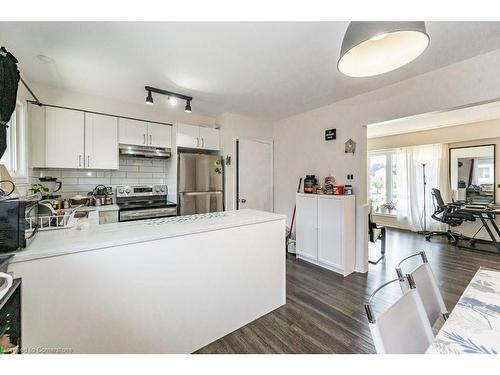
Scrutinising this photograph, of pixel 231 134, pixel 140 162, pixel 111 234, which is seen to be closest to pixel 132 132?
pixel 140 162

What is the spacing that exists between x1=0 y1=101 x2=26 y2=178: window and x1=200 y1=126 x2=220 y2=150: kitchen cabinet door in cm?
207

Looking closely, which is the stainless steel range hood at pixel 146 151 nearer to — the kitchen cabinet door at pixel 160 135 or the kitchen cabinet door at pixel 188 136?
the kitchen cabinet door at pixel 160 135

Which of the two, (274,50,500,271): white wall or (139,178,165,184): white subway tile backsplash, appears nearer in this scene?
(274,50,500,271): white wall

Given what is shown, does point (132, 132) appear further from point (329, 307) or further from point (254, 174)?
point (329, 307)

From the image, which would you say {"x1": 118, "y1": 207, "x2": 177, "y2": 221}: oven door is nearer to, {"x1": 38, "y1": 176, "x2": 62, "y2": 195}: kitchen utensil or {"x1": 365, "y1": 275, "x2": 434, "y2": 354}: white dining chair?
{"x1": 38, "y1": 176, "x2": 62, "y2": 195}: kitchen utensil

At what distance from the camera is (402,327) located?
80 centimetres

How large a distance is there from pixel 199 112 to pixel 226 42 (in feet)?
6.37

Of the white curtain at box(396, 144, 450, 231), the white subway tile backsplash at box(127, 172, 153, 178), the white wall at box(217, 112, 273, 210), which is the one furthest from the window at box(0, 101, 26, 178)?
the white curtain at box(396, 144, 450, 231)

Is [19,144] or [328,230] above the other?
[19,144]

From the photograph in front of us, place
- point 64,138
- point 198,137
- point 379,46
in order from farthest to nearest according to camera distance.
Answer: point 198,137, point 64,138, point 379,46

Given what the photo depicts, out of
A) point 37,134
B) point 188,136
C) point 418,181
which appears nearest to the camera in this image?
point 37,134

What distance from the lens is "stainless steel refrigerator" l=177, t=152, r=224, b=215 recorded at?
10.7ft

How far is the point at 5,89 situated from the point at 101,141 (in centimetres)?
143
